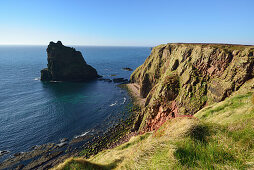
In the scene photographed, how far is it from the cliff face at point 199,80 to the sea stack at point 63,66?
267 ft

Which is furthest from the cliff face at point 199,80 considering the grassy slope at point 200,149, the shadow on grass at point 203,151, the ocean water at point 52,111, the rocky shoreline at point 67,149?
the shadow on grass at point 203,151

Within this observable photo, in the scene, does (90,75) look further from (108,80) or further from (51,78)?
(51,78)

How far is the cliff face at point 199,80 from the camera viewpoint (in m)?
28.2

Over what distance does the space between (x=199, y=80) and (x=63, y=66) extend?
10272cm

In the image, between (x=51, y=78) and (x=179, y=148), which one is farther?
(x=51, y=78)

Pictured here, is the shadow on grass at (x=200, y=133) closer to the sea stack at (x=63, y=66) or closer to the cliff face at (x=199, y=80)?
the cliff face at (x=199, y=80)

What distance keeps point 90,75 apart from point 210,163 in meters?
113

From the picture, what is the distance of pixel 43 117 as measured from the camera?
5309cm

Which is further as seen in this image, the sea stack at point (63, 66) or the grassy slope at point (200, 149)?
the sea stack at point (63, 66)

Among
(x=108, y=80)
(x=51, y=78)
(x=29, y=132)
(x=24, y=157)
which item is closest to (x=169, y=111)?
(x=24, y=157)

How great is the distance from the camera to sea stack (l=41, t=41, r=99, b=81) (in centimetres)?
10481

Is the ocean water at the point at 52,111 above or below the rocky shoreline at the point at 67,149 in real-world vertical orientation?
above

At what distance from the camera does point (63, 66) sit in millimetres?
107750

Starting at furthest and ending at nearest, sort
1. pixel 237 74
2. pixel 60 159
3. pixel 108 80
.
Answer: pixel 108 80 < pixel 60 159 < pixel 237 74
